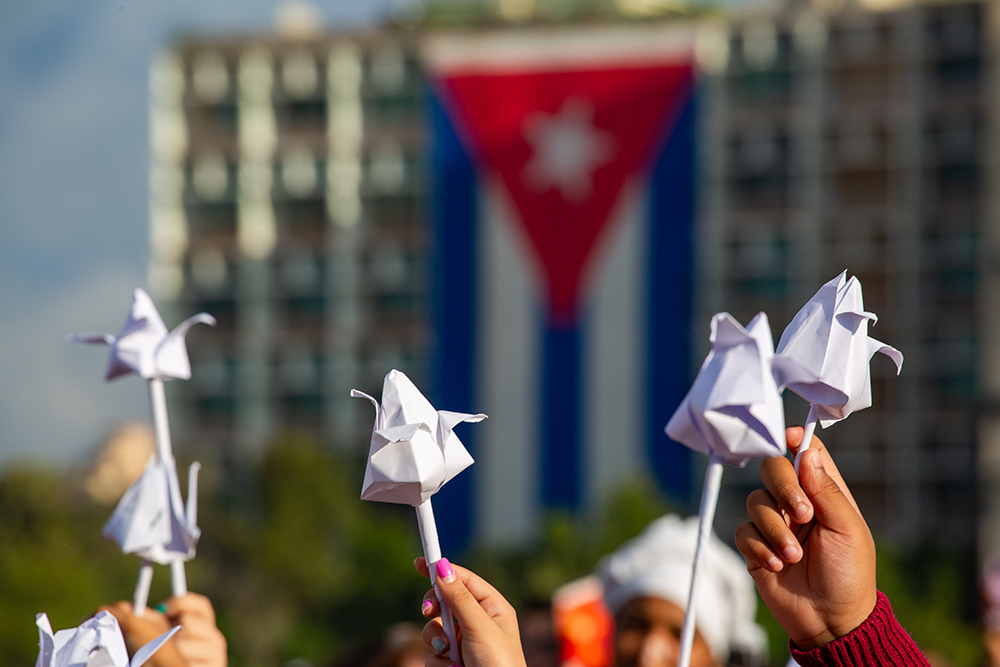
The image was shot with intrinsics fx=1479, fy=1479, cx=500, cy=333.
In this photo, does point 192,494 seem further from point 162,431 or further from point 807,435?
point 807,435

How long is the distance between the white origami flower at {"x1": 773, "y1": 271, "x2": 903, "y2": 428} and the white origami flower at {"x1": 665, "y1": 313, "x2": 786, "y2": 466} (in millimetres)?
73

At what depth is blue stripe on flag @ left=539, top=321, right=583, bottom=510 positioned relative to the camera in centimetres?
3797

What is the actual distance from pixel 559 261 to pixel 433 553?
1468 inches

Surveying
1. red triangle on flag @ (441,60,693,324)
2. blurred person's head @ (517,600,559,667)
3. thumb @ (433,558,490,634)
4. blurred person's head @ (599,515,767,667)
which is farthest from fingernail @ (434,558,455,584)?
red triangle on flag @ (441,60,693,324)

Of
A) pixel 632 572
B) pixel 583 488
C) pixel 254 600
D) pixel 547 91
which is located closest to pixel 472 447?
pixel 583 488

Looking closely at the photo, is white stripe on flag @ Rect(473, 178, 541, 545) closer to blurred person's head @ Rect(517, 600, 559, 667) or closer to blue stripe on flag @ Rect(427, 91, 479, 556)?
blue stripe on flag @ Rect(427, 91, 479, 556)

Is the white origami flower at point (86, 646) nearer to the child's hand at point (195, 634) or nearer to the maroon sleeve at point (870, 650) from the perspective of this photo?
the child's hand at point (195, 634)

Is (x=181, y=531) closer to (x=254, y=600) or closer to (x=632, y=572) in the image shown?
(x=632, y=572)

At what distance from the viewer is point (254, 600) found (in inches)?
1400

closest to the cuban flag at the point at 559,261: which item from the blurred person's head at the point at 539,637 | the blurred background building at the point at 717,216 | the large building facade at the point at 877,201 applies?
the blurred background building at the point at 717,216

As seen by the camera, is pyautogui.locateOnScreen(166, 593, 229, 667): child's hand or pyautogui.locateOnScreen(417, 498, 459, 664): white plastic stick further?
pyautogui.locateOnScreen(166, 593, 229, 667): child's hand

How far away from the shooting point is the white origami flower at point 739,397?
1432 millimetres

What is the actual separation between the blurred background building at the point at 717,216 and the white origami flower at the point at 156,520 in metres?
34.6

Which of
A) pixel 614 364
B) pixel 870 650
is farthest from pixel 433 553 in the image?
pixel 614 364
